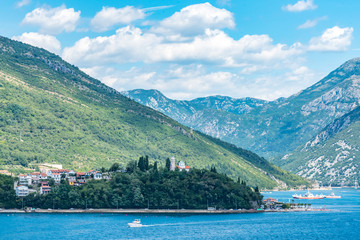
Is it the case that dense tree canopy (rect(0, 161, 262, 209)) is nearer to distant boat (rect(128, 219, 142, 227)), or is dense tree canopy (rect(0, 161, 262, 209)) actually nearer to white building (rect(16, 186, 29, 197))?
white building (rect(16, 186, 29, 197))

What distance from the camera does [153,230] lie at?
502 ft

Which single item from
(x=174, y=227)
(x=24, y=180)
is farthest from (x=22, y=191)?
(x=174, y=227)

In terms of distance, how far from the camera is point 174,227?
158 m

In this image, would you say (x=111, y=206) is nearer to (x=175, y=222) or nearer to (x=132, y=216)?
(x=132, y=216)

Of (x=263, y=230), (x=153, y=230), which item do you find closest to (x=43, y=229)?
(x=153, y=230)

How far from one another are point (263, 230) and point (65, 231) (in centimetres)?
5364

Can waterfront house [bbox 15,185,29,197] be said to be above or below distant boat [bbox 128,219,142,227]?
above

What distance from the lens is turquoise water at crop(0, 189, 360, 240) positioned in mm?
143500

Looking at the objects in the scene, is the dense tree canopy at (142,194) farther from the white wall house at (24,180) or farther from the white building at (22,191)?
the white wall house at (24,180)

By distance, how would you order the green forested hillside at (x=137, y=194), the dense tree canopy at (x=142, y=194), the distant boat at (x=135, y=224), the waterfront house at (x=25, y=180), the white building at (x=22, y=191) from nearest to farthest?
the distant boat at (x=135, y=224), the green forested hillside at (x=137, y=194), the dense tree canopy at (x=142, y=194), the white building at (x=22, y=191), the waterfront house at (x=25, y=180)

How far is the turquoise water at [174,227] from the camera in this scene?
5650 inches


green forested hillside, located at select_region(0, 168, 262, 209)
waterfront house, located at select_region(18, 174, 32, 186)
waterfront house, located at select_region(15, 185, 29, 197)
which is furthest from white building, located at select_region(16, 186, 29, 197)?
waterfront house, located at select_region(18, 174, 32, 186)

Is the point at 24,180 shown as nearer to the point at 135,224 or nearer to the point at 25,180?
the point at 25,180

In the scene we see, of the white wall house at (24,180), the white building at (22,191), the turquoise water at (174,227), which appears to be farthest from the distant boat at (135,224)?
the white wall house at (24,180)
